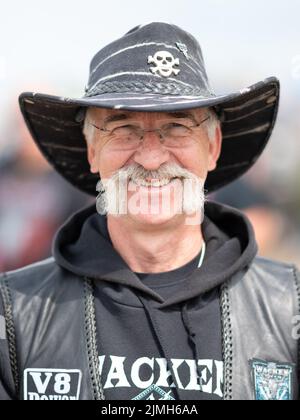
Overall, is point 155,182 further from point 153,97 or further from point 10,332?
point 10,332

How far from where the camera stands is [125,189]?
318 cm

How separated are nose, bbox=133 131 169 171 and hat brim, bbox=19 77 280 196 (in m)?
0.16

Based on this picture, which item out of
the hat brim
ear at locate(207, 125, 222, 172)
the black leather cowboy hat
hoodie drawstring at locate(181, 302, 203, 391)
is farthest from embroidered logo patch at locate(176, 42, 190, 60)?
hoodie drawstring at locate(181, 302, 203, 391)

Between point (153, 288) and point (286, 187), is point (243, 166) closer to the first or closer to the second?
point (153, 288)

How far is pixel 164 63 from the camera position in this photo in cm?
313

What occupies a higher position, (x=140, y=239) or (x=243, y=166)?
(x=243, y=166)

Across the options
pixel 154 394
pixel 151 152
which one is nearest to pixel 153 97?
pixel 151 152

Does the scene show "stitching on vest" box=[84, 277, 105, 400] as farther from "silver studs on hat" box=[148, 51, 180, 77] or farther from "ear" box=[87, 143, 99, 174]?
"silver studs on hat" box=[148, 51, 180, 77]

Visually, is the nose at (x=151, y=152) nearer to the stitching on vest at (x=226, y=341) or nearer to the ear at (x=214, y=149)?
the ear at (x=214, y=149)

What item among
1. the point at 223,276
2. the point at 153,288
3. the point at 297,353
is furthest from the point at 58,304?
the point at 297,353

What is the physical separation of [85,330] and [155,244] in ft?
1.47

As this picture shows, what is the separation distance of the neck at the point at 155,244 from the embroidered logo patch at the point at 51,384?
53 cm

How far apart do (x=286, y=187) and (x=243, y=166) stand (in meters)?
3.16
